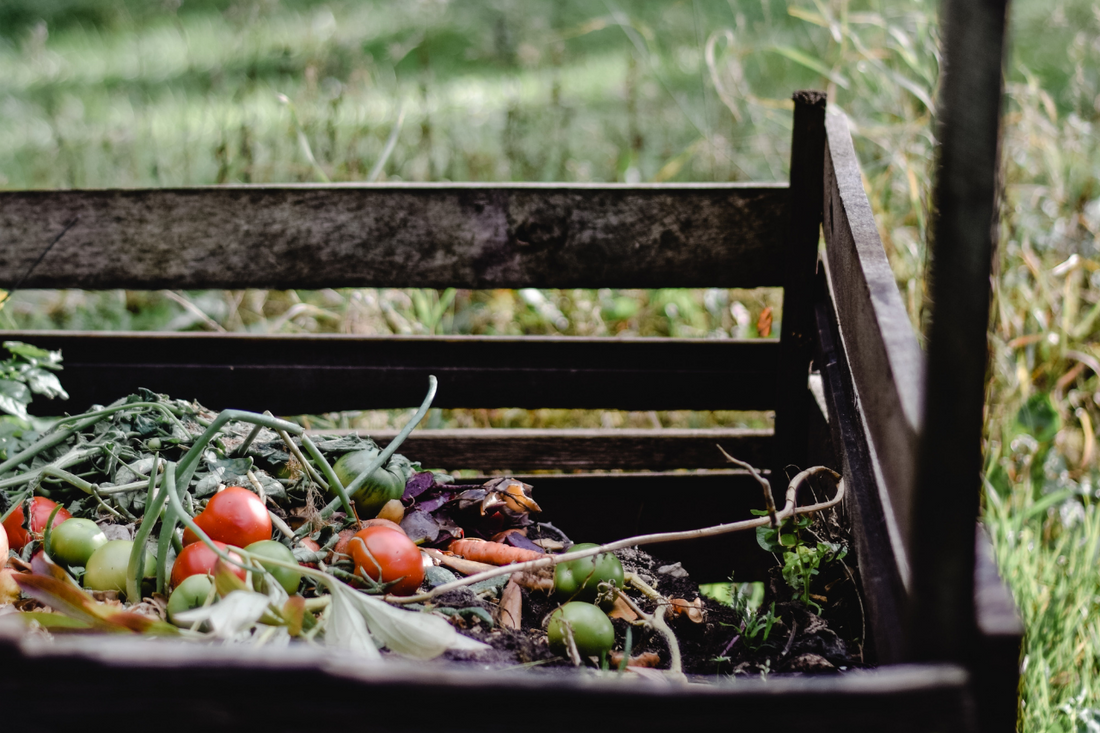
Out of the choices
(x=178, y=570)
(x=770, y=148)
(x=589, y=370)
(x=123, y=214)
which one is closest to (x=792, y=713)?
(x=178, y=570)

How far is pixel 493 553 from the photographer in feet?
4.35

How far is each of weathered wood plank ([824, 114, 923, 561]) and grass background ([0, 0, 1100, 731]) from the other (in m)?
0.95

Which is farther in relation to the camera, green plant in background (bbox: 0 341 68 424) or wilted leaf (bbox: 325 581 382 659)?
green plant in background (bbox: 0 341 68 424)

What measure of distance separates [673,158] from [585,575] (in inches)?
134

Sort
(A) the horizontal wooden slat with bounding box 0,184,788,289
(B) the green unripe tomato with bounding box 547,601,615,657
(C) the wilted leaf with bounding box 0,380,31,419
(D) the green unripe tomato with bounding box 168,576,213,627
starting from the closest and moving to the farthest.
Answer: (D) the green unripe tomato with bounding box 168,576,213,627, (B) the green unripe tomato with bounding box 547,601,615,657, (C) the wilted leaf with bounding box 0,380,31,419, (A) the horizontal wooden slat with bounding box 0,184,788,289

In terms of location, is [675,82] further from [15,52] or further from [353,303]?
[15,52]

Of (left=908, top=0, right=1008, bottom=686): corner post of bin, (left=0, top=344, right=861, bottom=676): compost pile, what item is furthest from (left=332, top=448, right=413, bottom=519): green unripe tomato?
(left=908, top=0, right=1008, bottom=686): corner post of bin

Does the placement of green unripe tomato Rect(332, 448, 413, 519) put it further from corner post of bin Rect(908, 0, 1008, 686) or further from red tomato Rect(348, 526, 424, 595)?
corner post of bin Rect(908, 0, 1008, 686)

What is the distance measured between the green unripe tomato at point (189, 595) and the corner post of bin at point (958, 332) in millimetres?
808

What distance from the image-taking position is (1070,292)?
8.38 ft

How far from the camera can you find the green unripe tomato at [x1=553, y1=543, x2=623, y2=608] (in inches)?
48.9

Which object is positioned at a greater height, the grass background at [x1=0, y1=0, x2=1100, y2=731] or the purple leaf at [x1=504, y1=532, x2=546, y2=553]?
the grass background at [x1=0, y1=0, x2=1100, y2=731]

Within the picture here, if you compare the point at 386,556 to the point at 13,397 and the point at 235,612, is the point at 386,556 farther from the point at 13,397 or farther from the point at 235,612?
the point at 13,397

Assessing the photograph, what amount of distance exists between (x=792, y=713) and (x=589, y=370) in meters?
1.42
